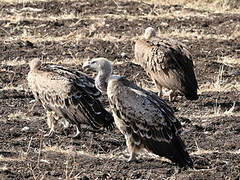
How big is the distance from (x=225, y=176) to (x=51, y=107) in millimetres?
2584

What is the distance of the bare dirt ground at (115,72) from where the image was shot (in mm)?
8109

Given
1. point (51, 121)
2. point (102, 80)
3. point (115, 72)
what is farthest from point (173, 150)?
point (115, 72)

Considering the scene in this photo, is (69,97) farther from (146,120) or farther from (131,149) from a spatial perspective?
(146,120)

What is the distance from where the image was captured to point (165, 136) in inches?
317

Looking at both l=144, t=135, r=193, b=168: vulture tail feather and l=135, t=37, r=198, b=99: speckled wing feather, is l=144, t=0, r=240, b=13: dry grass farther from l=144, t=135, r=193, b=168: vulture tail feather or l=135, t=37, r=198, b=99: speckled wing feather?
l=144, t=135, r=193, b=168: vulture tail feather

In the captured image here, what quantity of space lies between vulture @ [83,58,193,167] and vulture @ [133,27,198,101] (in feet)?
8.20

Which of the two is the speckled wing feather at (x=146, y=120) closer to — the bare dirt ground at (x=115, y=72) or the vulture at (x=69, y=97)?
the bare dirt ground at (x=115, y=72)

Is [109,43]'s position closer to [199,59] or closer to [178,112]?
[199,59]

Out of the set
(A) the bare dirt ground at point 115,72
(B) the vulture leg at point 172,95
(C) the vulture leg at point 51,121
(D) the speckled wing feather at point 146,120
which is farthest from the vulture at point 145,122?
(B) the vulture leg at point 172,95

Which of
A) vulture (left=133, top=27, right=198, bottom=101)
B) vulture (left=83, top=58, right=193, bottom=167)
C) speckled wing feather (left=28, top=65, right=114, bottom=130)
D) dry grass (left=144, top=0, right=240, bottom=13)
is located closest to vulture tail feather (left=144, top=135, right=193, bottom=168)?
vulture (left=83, top=58, right=193, bottom=167)

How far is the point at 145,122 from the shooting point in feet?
26.7

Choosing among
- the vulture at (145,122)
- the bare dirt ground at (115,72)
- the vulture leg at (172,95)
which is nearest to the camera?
the vulture at (145,122)

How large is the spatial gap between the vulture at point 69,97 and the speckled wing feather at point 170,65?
1883mm

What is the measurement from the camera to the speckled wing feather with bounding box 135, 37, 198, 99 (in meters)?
10.8
